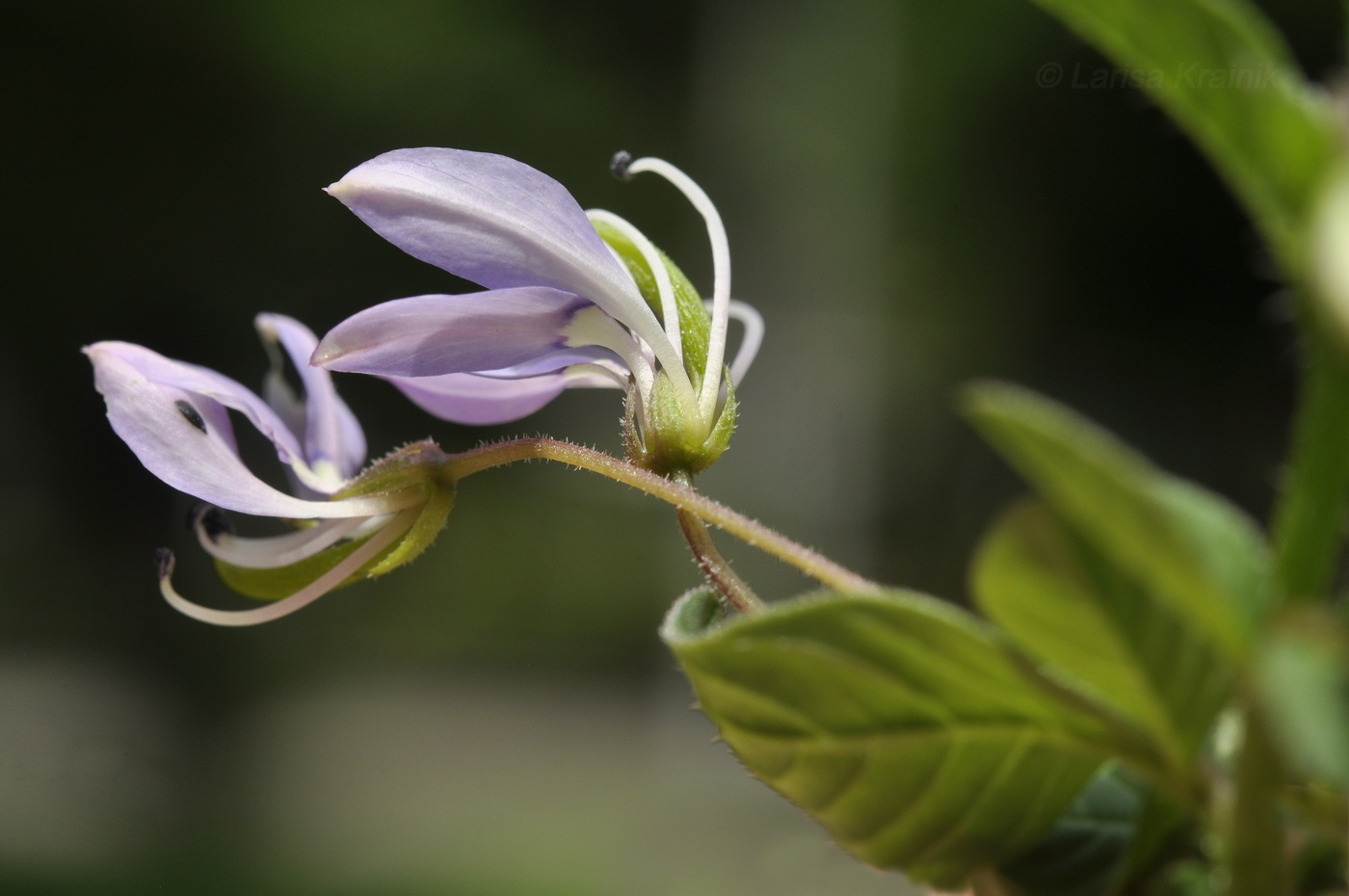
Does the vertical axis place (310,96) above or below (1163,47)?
above

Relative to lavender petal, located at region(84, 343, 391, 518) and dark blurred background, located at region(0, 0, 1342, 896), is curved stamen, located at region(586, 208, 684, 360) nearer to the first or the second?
lavender petal, located at region(84, 343, 391, 518)

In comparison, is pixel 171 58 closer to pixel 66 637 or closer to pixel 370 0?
pixel 370 0

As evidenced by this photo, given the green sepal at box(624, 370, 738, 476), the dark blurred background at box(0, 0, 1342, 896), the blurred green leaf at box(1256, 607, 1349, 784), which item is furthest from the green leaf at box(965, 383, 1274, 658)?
the dark blurred background at box(0, 0, 1342, 896)

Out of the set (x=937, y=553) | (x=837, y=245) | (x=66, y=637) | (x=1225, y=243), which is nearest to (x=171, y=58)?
(x=66, y=637)

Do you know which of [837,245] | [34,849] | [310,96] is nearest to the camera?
[34,849]

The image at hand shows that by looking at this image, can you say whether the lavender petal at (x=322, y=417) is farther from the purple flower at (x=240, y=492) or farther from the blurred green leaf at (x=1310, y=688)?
the blurred green leaf at (x=1310, y=688)

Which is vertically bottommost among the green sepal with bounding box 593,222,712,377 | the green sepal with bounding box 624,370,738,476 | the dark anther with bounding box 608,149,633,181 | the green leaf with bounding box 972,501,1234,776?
the green leaf with bounding box 972,501,1234,776

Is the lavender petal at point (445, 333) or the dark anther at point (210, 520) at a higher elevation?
the lavender petal at point (445, 333)
